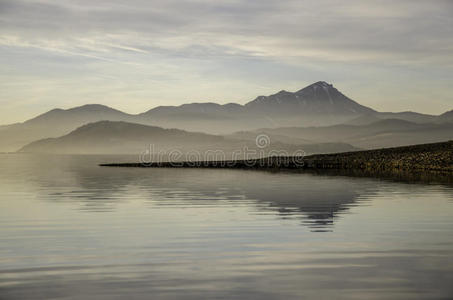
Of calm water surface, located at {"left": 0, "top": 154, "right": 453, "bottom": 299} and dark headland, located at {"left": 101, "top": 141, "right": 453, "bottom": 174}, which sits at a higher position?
dark headland, located at {"left": 101, "top": 141, "right": 453, "bottom": 174}

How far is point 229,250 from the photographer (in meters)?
18.2

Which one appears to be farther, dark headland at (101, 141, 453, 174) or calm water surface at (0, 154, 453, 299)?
dark headland at (101, 141, 453, 174)

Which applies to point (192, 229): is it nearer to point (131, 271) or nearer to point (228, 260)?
point (228, 260)

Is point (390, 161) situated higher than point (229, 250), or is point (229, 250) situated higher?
point (390, 161)

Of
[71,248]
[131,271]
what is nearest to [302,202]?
[71,248]

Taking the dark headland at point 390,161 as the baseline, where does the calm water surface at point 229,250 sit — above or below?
below

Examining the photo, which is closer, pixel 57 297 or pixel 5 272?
pixel 57 297

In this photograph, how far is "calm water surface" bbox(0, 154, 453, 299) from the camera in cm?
1331

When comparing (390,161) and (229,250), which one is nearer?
(229,250)

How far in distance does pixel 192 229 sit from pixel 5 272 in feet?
29.6

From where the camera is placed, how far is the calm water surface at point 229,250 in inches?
524

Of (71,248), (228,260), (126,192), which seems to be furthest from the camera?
(126,192)

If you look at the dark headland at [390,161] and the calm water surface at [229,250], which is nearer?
the calm water surface at [229,250]

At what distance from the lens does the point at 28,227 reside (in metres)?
24.1
